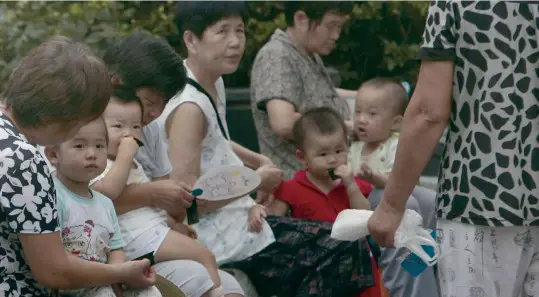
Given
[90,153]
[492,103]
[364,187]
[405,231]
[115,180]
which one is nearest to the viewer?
[492,103]

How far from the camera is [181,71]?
14.8 ft

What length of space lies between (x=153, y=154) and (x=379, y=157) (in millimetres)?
1413

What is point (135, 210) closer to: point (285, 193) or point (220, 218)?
point (220, 218)

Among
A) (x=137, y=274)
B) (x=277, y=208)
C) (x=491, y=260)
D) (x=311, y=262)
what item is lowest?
(x=311, y=262)

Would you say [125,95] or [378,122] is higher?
[125,95]

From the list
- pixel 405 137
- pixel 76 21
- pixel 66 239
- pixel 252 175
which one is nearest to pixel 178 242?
pixel 252 175

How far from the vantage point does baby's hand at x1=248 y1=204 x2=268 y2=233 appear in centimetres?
494

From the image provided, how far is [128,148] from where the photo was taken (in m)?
4.17

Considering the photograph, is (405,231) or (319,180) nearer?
(405,231)

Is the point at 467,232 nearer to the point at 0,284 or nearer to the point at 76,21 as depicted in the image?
the point at 0,284

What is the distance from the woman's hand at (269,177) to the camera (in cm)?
511

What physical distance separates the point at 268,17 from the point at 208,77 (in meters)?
2.73

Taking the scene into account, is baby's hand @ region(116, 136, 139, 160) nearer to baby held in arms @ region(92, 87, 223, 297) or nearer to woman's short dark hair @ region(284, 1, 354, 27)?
baby held in arms @ region(92, 87, 223, 297)

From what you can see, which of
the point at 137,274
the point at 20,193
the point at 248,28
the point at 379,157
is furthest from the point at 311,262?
the point at 248,28
